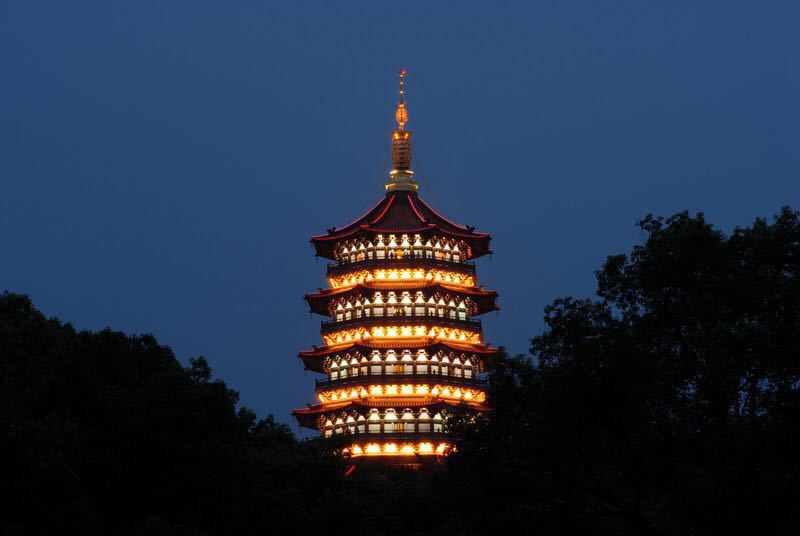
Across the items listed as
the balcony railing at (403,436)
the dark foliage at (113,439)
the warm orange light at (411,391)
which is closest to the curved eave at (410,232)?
the warm orange light at (411,391)

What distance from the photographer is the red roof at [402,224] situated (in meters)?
94.2

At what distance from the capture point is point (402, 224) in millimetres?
94812

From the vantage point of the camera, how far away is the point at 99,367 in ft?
166

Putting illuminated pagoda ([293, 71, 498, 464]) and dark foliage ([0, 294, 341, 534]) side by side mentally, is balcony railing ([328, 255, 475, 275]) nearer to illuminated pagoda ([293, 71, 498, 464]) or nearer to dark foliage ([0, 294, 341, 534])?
illuminated pagoda ([293, 71, 498, 464])

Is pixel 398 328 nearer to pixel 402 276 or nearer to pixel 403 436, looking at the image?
pixel 402 276

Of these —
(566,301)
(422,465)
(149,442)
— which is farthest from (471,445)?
(422,465)

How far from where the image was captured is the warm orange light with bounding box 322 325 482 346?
9150 centimetres

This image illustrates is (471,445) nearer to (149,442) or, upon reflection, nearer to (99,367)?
(149,442)

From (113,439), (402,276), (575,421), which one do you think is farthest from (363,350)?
(575,421)

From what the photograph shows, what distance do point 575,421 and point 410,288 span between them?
2027 inches

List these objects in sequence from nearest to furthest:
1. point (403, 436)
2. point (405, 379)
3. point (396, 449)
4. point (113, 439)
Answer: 1. point (113, 439)
2. point (403, 436)
3. point (396, 449)
4. point (405, 379)

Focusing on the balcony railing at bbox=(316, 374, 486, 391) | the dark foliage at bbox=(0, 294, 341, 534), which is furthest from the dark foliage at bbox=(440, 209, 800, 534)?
the balcony railing at bbox=(316, 374, 486, 391)

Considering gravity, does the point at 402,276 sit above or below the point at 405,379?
above

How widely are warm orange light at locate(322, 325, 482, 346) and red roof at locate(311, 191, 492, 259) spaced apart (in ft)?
20.4
